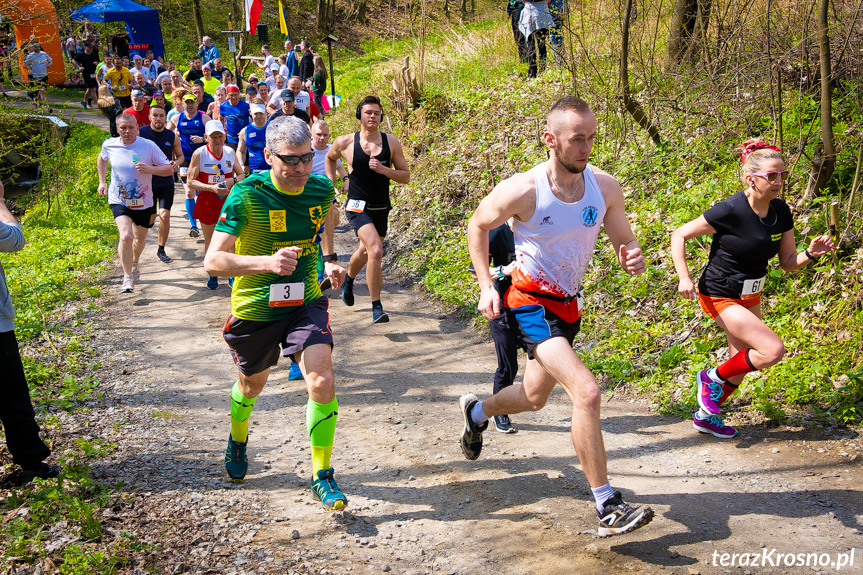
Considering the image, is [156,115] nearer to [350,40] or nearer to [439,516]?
[439,516]

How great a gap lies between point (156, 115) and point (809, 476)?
9406 millimetres

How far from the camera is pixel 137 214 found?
9.11 meters

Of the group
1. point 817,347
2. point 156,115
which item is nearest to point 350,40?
point 156,115

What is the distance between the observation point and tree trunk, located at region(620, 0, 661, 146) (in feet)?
26.2

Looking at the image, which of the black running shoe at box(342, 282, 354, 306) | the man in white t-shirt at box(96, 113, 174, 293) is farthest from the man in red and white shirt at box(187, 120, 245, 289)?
the black running shoe at box(342, 282, 354, 306)

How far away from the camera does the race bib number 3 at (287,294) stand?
408 centimetres

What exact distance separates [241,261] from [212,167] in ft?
19.8

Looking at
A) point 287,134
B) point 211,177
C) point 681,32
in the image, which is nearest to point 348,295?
point 211,177

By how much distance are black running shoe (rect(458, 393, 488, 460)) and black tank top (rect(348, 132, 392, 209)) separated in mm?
3654

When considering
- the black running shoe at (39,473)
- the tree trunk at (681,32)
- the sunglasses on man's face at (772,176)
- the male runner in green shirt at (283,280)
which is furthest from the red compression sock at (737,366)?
the tree trunk at (681,32)

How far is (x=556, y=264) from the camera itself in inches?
150

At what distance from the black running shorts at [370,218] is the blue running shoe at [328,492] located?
3.96 m

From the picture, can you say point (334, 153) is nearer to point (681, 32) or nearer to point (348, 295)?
point (348, 295)

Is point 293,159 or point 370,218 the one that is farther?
point 370,218
